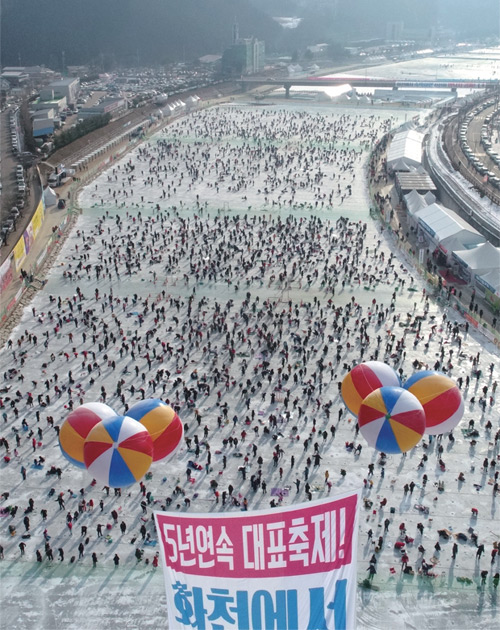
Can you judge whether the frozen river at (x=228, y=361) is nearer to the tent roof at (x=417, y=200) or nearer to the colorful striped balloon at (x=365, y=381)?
the colorful striped balloon at (x=365, y=381)

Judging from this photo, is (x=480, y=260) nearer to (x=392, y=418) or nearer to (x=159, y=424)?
(x=392, y=418)

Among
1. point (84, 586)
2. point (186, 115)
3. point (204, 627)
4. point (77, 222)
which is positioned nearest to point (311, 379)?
point (84, 586)

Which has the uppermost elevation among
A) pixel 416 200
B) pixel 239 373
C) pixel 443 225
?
pixel 416 200

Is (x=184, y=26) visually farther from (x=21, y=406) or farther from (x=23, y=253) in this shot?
(x=21, y=406)

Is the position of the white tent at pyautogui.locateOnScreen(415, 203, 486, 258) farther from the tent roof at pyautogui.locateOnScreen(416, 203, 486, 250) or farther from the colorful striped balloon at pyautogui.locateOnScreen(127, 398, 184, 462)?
the colorful striped balloon at pyautogui.locateOnScreen(127, 398, 184, 462)

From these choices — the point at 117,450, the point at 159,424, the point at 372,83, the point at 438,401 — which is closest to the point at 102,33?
the point at 372,83

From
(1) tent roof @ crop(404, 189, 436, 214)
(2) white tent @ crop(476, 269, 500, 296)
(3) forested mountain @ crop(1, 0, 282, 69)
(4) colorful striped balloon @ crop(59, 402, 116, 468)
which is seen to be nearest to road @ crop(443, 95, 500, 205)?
(1) tent roof @ crop(404, 189, 436, 214)
